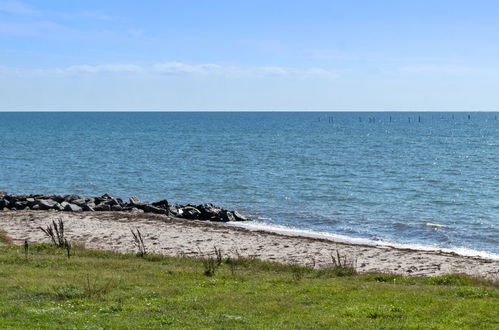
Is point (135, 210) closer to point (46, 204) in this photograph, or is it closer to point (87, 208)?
point (87, 208)

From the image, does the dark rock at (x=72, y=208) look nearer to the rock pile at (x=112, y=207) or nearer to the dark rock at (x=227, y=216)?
the rock pile at (x=112, y=207)

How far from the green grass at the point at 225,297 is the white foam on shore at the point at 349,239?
10728mm

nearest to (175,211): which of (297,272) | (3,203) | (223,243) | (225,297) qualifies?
(223,243)

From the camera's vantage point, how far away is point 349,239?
117 feet

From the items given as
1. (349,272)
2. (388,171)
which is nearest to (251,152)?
(388,171)

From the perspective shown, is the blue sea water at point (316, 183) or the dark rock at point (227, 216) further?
the dark rock at point (227, 216)

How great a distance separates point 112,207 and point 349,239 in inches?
692

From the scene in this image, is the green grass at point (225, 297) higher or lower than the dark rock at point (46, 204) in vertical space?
higher

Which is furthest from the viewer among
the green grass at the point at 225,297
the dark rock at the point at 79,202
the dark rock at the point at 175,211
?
the dark rock at the point at 79,202

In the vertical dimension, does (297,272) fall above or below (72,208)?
above

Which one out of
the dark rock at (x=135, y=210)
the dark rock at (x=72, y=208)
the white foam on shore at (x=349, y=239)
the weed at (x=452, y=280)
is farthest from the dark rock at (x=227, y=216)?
the weed at (x=452, y=280)

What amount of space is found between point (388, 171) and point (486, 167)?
14.2 metres

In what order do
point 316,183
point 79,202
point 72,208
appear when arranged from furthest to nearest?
point 316,183
point 79,202
point 72,208

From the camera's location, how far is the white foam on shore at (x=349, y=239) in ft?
106
